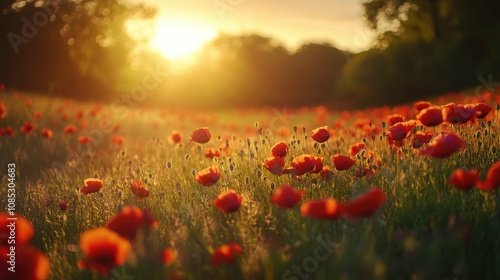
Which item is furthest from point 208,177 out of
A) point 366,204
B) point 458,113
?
point 458,113

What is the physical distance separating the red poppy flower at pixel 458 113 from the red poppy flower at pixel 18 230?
2500mm

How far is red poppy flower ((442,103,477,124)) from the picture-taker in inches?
117

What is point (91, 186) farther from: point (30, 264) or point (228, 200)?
point (30, 264)

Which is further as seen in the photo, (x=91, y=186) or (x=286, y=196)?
(x=91, y=186)

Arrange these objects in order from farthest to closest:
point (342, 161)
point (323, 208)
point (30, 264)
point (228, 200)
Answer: point (342, 161), point (228, 200), point (323, 208), point (30, 264)

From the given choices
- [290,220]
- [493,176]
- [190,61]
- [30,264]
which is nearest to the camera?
[30,264]

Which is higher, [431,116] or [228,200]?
[431,116]

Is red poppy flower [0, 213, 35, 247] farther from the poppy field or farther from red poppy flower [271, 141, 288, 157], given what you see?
red poppy flower [271, 141, 288, 157]

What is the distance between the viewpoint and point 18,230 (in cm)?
171

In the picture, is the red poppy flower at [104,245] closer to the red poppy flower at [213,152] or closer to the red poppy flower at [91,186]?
the red poppy flower at [91,186]

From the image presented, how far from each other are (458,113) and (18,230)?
2577mm

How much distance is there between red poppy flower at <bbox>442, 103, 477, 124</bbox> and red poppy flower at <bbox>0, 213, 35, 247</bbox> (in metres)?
2.50

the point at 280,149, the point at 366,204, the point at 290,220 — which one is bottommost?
the point at 290,220

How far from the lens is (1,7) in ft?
53.5
